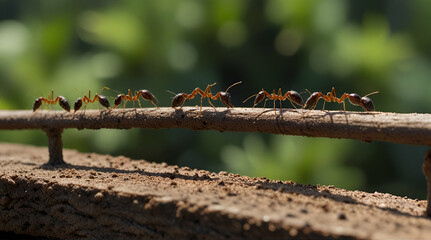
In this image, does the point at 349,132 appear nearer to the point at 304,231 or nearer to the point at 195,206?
the point at 304,231

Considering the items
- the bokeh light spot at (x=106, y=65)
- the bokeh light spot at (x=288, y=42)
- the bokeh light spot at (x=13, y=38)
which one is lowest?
the bokeh light spot at (x=106, y=65)

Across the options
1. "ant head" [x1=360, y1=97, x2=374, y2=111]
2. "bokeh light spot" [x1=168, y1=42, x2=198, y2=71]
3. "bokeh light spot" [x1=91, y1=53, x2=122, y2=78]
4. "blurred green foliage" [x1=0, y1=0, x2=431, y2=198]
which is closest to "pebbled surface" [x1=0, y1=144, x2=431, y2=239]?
"ant head" [x1=360, y1=97, x2=374, y2=111]

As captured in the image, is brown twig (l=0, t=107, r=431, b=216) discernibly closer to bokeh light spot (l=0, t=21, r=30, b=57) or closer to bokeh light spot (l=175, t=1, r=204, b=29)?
bokeh light spot (l=175, t=1, r=204, b=29)

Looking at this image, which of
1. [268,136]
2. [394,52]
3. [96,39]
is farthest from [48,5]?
[394,52]

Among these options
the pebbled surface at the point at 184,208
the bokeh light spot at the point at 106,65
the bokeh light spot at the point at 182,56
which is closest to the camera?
the pebbled surface at the point at 184,208

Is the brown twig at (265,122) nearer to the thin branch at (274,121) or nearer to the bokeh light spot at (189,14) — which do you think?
the thin branch at (274,121)

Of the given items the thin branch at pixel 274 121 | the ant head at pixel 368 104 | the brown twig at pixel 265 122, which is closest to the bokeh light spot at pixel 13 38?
the brown twig at pixel 265 122
